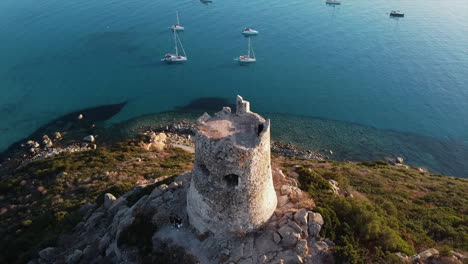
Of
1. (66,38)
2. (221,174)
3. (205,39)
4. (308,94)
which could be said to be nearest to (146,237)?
(221,174)

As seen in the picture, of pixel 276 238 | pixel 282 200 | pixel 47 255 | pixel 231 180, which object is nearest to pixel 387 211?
pixel 282 200

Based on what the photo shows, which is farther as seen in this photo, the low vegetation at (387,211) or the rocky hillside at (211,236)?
the low vegetation at (387,211)

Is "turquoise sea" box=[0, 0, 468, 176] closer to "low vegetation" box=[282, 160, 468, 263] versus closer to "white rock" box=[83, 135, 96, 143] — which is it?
"white rock" box=[83, 135, 96, 143]

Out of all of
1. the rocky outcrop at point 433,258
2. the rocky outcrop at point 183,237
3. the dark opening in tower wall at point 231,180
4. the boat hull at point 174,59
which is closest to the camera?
the dark opening in tower wall at point 231,180

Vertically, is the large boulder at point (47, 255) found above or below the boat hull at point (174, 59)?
below

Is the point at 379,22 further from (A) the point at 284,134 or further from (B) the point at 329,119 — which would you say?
(A) the point at 284,134

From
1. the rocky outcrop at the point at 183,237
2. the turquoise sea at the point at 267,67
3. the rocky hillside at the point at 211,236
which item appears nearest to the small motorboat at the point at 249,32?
the turquoise sea at the point at 267,67

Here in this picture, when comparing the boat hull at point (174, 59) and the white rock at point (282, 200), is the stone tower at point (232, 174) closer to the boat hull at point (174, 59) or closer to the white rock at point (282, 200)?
the white rock at point (282, 200)
